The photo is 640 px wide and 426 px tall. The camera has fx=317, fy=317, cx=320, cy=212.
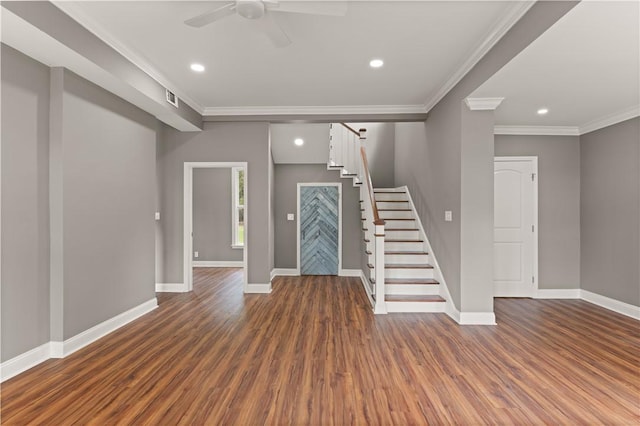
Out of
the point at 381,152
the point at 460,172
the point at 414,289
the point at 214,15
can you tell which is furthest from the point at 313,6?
the point at 381,152

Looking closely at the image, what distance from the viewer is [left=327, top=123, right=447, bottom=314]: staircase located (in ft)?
13.6

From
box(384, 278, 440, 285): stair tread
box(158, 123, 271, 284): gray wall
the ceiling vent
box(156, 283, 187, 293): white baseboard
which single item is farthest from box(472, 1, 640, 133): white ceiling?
box(156, 283, 187, 293): white baseboard

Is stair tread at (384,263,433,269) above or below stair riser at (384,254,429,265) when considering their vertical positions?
below

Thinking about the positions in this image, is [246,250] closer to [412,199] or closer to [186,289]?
[186,289]

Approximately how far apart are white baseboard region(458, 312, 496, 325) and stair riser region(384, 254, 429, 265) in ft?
3.90

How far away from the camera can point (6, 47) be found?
251cm

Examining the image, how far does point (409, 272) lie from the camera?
4.64m

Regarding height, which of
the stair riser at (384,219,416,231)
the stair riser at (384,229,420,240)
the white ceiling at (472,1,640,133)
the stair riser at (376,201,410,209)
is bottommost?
the stair riser at (384,229,420,240)

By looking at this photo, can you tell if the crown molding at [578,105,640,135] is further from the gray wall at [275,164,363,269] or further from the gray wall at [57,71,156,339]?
the gray wall at [57,71,156,339]

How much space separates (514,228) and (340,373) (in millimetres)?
3861

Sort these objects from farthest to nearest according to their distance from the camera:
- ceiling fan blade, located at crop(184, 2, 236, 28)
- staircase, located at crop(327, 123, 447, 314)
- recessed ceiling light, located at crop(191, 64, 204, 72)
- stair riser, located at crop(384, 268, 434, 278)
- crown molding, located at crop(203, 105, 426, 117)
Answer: crown molding, located at crop(203, 105, 426, 117) → stair riser, located at crop(384, 268, 434, 278) → staircase, located at crop(327, 123, 447, 314) → recessed ceiling light, located at crop(191, 64, 204, 72) → ceiling fan blade, located at crop(184, 2, 236, 28)

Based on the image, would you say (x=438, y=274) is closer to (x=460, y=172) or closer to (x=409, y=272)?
(x=409, y=272)

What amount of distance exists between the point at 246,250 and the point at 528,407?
4052mm

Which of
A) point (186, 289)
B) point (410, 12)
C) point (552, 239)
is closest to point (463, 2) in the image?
point (410, 12)
